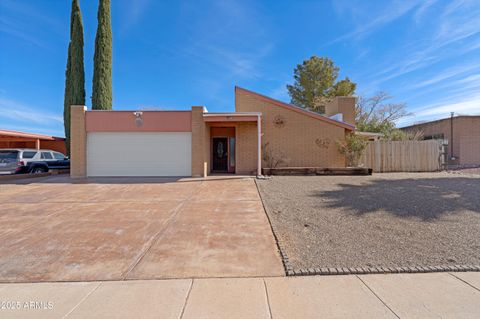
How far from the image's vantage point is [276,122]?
45.4 ft

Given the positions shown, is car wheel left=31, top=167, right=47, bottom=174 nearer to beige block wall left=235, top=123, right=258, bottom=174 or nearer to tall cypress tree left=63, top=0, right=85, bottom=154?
tall cypress tree left=63, top=0, right=85, bottom=154

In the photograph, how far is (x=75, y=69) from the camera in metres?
19.0

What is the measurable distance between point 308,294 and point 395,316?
33.0 inches

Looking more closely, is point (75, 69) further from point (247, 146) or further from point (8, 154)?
point (247, 146)

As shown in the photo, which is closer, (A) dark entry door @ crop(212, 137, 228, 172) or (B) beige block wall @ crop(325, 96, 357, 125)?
(A) dark entry door @ crop(212, 137, 228, 172)

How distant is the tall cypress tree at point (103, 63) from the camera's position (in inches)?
741

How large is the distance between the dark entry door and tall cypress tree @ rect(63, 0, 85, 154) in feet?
41.7

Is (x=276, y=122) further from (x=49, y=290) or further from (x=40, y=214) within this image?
(x=49, y=290)

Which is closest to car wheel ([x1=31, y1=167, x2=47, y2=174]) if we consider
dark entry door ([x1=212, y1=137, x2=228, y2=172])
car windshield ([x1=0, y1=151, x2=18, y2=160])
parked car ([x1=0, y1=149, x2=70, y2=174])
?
parked car ([x1=0, y1=149, x2=70, y2=174])

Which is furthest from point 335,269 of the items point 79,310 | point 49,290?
point 49,290

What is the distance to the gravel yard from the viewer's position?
347 centimetres

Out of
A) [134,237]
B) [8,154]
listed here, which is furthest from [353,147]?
[8,154]

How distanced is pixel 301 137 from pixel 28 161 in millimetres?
15389

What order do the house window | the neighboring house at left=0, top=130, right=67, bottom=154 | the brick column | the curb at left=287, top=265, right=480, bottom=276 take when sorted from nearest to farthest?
the curb at left=287, top=265, right=480, bottom=276 → the brick column → the neighboring house at left=0, top=130, right=67, bottom=154 → the house window
